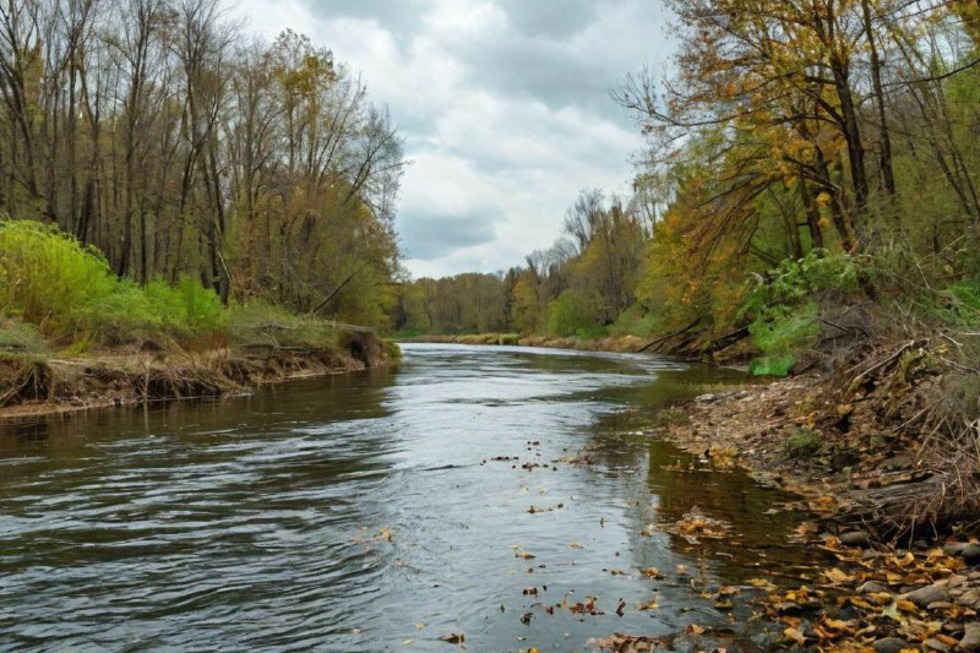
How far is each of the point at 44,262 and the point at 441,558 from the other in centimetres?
1651

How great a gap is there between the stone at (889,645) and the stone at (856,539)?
2137 mm

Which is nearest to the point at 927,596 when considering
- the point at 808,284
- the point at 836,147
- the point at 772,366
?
the point at 808,284

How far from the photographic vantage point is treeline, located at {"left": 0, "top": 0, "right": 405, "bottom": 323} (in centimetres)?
2720

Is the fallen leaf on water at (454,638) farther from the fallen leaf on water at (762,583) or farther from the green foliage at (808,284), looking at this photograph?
the green foliage at (808,284)

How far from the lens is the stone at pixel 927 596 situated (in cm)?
474

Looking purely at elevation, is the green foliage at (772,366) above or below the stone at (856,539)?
above

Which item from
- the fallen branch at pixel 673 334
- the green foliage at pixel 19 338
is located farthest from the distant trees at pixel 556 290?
the green foliage at pixel 19 338

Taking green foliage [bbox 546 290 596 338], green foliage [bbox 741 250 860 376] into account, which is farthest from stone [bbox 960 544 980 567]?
green foliage [bbox 546 290 596 338]

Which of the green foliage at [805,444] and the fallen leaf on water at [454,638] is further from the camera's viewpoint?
the green foliage at [805,444]

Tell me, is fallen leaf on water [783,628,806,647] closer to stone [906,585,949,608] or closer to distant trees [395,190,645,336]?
stone [906,585,949,608]

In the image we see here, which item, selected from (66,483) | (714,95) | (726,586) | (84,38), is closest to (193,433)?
(66,483)

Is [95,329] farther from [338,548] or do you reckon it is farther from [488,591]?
[488,591]

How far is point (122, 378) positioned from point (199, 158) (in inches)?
761

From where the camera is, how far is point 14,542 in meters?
6.74
